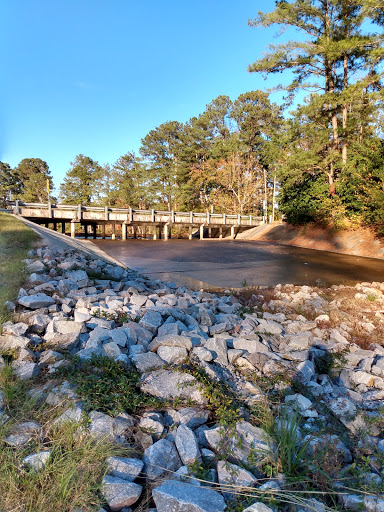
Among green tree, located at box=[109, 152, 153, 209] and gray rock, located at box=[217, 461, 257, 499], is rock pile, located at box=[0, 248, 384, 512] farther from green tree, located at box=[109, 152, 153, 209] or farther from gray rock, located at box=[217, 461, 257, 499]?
green tree, located at box=[109, 152, 153, 209]

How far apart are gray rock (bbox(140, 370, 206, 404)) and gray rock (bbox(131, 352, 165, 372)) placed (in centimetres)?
11

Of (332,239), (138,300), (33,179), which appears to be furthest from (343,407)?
(33,179)

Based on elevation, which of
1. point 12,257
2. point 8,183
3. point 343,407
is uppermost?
point 8,183

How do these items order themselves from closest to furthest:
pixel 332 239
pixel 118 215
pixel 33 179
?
1. pixel 332 239
2. pixel 118 215
3. pixel 33 179

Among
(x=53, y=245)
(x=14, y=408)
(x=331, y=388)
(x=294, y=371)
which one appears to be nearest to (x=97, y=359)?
(x=14, y=408)

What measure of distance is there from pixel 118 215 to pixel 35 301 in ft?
77.7

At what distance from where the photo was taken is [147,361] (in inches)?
100

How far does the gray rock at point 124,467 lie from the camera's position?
58.1 inches

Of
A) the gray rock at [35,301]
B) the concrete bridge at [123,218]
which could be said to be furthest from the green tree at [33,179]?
the gray rock at [35,301]

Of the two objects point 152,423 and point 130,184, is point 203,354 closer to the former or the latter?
point 152,423

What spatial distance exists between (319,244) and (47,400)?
20737 mm

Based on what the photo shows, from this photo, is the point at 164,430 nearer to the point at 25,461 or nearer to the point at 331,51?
the point at 25,461

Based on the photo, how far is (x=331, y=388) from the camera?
262cm

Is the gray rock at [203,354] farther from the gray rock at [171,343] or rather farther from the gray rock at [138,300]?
the gray rock at [138,300]
